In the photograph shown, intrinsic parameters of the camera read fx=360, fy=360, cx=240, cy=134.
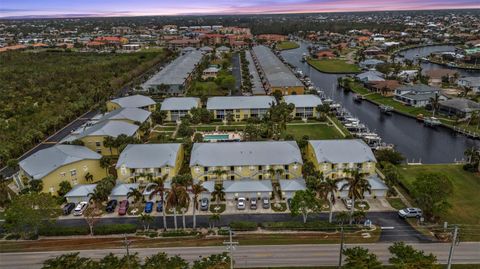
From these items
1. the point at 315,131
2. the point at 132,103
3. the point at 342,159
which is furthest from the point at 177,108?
the point at 342,159

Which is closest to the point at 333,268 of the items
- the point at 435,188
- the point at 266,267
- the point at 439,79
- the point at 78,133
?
the point at 266,267

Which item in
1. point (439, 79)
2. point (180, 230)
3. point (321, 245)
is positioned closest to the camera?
point (321, 245)

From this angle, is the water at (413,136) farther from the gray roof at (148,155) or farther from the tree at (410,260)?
the gray roof at (148,155)

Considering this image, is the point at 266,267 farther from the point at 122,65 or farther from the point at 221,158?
the point at 122,65

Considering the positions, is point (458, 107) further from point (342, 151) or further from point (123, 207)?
point (123, 207)

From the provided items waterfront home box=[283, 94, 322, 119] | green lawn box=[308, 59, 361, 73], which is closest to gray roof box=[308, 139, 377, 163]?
waterfront home box=[283, 94, 322, 119]

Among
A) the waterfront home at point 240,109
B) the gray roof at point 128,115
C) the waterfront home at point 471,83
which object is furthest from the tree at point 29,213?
the waterfront home at point 471,83
